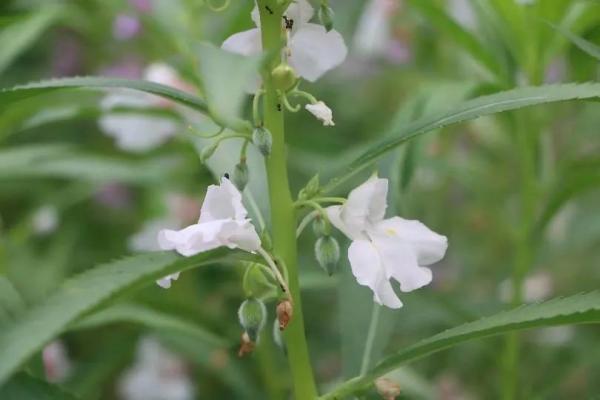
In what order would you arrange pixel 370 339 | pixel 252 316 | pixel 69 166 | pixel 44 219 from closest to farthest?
pixel 252 316 < pixel 370 339 < pixel 69 166 < pixel 44 219

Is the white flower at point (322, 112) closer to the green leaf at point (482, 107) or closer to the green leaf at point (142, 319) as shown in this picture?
the green leaf at point (482, 107)

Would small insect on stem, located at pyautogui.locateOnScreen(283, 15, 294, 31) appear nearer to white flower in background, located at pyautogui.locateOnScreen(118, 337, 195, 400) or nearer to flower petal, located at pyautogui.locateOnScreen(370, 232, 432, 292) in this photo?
flower petal, located at pyautogui.locateOnScreen(370, 232, 432, 292)

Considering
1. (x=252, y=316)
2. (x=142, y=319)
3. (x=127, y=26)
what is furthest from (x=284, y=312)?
(x=127, y=26)

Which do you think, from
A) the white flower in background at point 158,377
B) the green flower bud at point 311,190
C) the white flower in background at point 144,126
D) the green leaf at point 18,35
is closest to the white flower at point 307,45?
the green flower bud at point 311,190

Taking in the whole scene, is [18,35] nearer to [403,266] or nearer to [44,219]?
[44,219]

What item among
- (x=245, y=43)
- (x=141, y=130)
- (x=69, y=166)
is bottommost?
(x=245, y=43)

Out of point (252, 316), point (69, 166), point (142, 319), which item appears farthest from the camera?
point (69, 166)

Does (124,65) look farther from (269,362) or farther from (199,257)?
(199,257)
